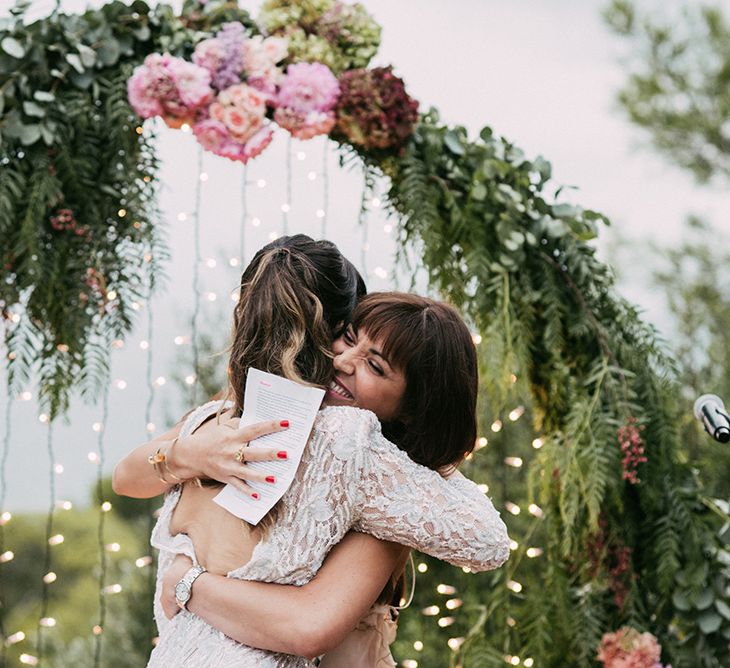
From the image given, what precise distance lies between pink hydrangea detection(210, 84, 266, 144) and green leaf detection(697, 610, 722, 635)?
190 centimetres

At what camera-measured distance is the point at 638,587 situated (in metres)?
3.00

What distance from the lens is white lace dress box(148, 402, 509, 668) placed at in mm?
1530

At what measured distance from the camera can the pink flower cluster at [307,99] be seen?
276 cm

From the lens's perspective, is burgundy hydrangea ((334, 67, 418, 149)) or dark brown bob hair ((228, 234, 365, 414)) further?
burgundy hydrangea ((334, 67, 418, 149))

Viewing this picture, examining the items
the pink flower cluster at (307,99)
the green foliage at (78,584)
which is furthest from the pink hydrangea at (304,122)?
the green foliage at (78,584)

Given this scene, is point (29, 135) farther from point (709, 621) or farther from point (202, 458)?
point (709, 621)

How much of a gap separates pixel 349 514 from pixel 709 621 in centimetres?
180

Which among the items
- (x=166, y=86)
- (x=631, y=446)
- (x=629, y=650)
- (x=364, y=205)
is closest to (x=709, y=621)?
(x=629, y=650)

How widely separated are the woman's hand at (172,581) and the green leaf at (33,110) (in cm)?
145

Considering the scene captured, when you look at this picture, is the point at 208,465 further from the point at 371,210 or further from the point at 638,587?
the point at 638,587

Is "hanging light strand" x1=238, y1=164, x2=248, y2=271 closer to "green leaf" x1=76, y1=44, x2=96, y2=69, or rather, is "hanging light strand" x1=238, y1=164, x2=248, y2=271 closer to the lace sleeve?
"green leaf" x1=76, y1=44, x2=96, y2=69

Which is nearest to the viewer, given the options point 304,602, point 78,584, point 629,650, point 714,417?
point 304,602

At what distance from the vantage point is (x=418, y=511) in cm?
154

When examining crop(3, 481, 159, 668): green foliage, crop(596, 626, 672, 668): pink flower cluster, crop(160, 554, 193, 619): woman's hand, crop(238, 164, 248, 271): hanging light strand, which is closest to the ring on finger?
crop(160, 554, 193, 619): woman's hand
